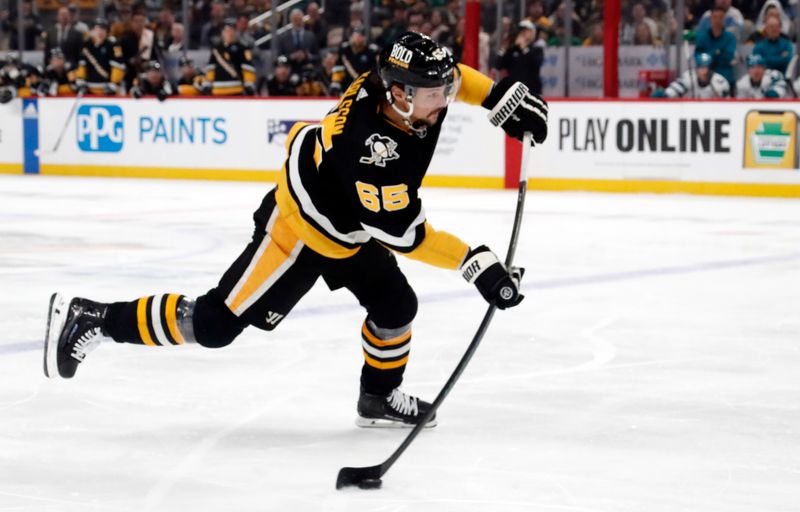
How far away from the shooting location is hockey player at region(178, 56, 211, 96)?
1514 cm

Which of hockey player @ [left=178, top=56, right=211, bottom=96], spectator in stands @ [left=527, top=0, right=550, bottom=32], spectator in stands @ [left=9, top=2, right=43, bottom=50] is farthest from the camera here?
spectator in stands @ [left=9, top=2, right=43, bottom=50]

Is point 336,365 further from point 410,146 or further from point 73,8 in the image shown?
point 73,8

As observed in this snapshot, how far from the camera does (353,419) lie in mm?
Answer: 3805

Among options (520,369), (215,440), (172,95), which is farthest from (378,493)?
(172,95)

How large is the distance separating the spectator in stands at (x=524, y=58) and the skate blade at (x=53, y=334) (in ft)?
31.9

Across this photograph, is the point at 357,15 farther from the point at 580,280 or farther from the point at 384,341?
the point at 384,341

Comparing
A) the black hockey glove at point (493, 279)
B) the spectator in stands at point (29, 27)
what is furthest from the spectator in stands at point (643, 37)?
the black hockey glove at point (493, 279)

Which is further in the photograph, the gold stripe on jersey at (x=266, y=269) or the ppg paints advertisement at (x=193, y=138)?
the ppg paints advertisement at (x=193, y=138)

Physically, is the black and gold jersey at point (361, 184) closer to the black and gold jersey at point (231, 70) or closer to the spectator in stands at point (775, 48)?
the spectator in stands at point (775, 48)

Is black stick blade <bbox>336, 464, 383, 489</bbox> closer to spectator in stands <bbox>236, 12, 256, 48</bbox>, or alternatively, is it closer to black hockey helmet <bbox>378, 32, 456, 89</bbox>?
black hockey helmet <bbox>378, 32, 456, 89</bbox>

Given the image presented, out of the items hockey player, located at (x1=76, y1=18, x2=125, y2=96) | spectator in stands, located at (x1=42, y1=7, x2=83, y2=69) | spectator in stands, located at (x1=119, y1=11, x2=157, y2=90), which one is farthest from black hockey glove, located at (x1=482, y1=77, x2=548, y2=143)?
spectator in stands, located at (x1=42, y1=7, x2=83, y2=69)

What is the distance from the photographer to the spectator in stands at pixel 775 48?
12.5 meters

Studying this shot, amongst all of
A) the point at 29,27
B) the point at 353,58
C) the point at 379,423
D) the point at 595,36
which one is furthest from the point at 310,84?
the point at 379,423

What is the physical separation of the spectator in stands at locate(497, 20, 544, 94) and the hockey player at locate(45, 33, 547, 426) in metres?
9.64
